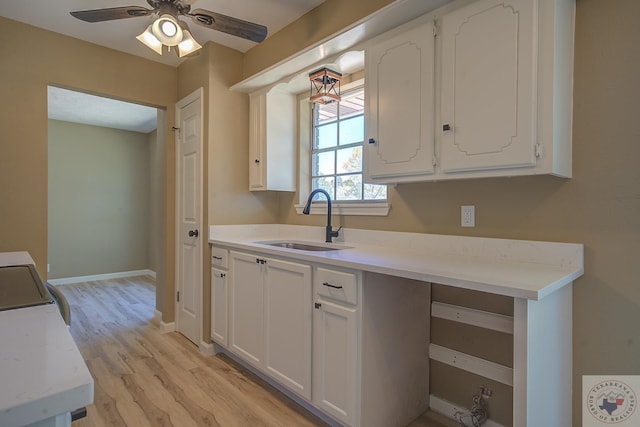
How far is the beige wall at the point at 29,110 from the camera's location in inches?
96.0

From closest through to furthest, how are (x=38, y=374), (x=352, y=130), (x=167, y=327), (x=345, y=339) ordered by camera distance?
1. (x=38, y=374)
2. (x=345, y=339)
3. (x=352, y=130)
4. (x=167, y=327)

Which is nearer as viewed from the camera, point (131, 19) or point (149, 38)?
point (149, 38)

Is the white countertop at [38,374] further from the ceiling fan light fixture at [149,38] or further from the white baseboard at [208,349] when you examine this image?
the white baseboard at [208,349]

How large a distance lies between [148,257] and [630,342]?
6.24 metres

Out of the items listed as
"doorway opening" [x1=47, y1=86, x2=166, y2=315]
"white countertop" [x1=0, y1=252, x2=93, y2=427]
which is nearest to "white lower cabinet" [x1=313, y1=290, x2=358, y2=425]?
"white countertop" [x1=0, y1=252, x2=93, y2=427]

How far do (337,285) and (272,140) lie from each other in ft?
5.18

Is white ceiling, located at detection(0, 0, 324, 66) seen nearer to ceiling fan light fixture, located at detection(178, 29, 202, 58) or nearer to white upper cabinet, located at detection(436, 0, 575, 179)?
ceiling fan light fixture, located at detection(178, 29, 202, 58)

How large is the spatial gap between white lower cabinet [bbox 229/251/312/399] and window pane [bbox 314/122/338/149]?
1169 mm

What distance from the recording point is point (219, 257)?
8.81 feet

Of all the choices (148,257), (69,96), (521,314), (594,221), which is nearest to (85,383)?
(521,314)

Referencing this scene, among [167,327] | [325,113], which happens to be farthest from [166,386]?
[325,113]

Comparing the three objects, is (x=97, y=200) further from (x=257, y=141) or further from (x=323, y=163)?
(x=323, y=163)

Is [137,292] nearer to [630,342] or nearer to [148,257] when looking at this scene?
[148,257]

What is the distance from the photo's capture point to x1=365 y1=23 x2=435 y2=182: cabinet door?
1.73 metres
